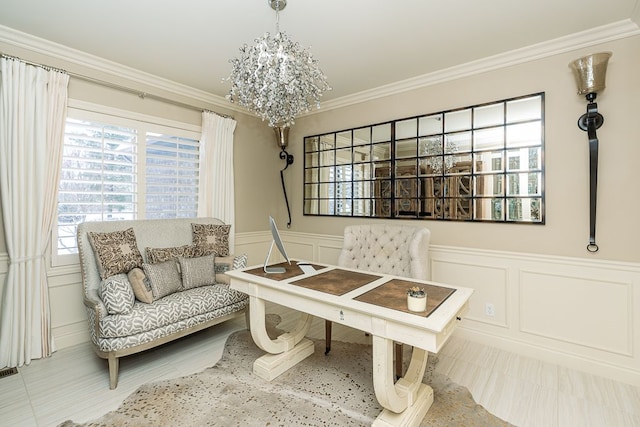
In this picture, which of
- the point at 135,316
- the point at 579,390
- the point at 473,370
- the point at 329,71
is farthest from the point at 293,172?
the point at 579,390

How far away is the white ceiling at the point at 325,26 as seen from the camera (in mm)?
2074

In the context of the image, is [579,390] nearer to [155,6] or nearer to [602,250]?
[602,250]

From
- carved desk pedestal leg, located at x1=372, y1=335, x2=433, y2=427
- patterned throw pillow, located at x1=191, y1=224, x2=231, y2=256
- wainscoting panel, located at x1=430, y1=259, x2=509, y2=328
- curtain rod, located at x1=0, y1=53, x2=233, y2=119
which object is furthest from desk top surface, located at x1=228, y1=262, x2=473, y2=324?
curtain rod, located at x1=0, y1=53, x2=233, y2=119

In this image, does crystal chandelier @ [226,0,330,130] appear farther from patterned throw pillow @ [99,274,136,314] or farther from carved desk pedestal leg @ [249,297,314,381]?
patterned throw pillow @ [99,274,136,314]

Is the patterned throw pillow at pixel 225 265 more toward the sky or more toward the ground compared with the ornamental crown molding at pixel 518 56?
more toward the ground

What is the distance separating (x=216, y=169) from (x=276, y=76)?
208 centimetres

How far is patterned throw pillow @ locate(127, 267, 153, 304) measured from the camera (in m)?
2.37

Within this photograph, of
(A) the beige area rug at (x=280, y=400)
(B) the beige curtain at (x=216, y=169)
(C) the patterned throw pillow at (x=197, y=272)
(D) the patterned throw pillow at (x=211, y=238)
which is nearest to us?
(A) the beige area rug at (x=280, y=400)

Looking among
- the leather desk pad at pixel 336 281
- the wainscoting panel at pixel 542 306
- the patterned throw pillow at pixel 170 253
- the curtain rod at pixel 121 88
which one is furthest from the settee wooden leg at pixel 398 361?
the curtain rod at pixel 121 88

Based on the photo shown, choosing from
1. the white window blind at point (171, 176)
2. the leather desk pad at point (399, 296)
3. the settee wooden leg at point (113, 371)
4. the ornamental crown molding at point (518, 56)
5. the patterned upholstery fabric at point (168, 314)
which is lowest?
the settee wooden leg at point (113, 371)

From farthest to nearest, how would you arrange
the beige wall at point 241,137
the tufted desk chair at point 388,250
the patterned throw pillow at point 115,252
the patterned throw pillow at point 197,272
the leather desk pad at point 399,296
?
the beige wall at point 241,137 < the patterned throw pillow at point 197,272 < the tufted desk chair at point 388,250 < the patterned throw pillow at point 115,252 < the leather desk pad at point 399,296

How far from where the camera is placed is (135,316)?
2180 millimetres

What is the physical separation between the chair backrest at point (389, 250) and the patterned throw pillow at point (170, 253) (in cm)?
146

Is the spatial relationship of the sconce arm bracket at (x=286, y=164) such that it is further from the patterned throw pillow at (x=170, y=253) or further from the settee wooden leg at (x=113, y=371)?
the settee wooden leg at (x=113, y=371)
